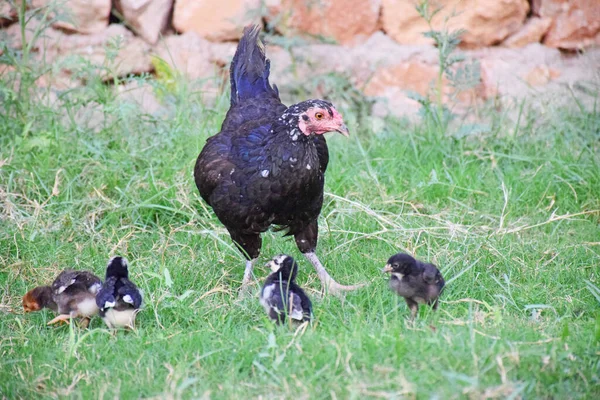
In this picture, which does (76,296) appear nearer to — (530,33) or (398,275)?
(398,275)

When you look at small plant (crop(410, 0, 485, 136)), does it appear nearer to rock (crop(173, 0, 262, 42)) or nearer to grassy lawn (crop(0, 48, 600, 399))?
grassy lawn (crop(0, 48, 600, 399))

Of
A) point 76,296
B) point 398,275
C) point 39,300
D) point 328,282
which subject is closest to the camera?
point 398,275

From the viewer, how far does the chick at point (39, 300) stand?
14.8 feet

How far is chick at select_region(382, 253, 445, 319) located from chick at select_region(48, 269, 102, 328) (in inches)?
65.0

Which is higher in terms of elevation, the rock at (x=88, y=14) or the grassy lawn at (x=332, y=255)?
the rock at (x=88, y=14)

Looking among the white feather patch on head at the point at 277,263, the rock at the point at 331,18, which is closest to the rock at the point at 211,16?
the rock at the point at 331,18

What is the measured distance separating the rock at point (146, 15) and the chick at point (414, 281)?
13.6ft

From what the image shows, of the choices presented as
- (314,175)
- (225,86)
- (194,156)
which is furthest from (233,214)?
(225,86)

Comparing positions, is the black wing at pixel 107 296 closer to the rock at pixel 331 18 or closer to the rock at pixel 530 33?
the rock at pixel 331 18

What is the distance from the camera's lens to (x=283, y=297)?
415 cm

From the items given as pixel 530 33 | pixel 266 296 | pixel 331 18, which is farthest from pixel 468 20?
pixel 266 296

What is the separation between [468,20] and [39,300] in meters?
4.75

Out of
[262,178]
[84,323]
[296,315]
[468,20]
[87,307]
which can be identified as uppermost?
[468,20]

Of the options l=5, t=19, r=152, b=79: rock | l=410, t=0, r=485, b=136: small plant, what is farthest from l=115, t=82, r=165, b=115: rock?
l=410, t=0, r=485, b=136: small plant
